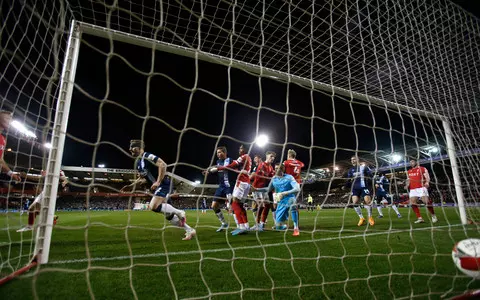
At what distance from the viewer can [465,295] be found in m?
1.70

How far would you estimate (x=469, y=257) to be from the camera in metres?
1.99

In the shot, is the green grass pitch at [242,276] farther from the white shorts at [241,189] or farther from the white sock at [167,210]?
the white shorts at [241,189]

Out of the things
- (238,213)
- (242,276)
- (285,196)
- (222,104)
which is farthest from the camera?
(238,213)

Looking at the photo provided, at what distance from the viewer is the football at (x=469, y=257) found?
6.43 feet

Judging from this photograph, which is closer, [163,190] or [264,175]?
[163,190]

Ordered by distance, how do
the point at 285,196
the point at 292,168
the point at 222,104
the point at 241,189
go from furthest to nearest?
the point at 292,168 → the point at 241,189 → the point at 285,196 → the point at 222,104

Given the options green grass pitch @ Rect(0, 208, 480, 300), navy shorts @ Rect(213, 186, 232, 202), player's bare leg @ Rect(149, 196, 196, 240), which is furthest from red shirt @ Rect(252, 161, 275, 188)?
green grass pitch @ Rect(0, 208, 480, 300)

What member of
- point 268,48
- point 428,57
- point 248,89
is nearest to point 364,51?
point 428,57

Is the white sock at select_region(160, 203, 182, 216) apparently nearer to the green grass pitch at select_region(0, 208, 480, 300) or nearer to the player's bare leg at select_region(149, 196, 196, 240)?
the player's bare leg at select_region(149, 196, 196, 240)

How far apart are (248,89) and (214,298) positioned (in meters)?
4.06

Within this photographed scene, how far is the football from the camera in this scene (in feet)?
6.43

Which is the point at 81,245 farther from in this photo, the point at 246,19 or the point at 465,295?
the point at 465,295

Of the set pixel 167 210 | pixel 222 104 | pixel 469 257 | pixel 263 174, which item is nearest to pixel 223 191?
pixel 263 174

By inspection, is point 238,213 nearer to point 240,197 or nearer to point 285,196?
point 240,197
